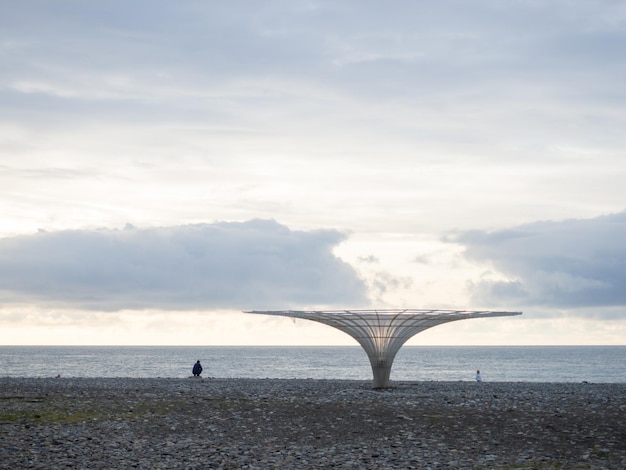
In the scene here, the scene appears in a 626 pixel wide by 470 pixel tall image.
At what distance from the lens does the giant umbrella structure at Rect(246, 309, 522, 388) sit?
3209cm

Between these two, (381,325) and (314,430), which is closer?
(314,430)

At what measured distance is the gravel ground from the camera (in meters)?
16.7

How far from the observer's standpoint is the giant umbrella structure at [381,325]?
32.1 metres

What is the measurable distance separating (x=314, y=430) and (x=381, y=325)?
1375cm

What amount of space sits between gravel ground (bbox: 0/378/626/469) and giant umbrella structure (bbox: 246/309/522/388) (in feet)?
17.0

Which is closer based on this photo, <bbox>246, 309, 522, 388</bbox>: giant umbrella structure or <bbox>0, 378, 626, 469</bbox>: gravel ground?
<bbox>0, 378, 626, 469</bbox>: gravel ground

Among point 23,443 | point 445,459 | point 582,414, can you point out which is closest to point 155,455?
point 23,443

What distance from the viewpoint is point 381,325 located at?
110 feet

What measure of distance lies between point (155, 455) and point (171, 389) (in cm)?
1287

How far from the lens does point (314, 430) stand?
20125mm

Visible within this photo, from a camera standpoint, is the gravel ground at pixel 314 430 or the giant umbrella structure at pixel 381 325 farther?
the giant umbrella structure at pixel 381 325

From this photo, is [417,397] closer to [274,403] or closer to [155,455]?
[274,403]

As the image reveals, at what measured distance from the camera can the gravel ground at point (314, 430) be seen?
1673cm

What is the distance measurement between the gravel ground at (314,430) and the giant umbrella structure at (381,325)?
17.0 ft
